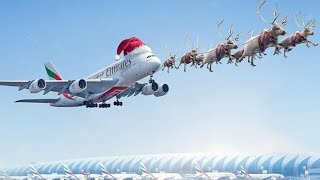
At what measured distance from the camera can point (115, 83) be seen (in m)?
75.1

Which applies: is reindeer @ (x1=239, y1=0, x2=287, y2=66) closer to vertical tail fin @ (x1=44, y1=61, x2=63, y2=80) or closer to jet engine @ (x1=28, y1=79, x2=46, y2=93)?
jet engine @ (x1=28, y1=79, x2=46, y2=93)

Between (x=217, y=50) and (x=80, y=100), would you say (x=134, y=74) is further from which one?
(x=217, y=50)

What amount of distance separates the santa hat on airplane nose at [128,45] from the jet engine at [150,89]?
19.4 ft

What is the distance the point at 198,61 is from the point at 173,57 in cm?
531

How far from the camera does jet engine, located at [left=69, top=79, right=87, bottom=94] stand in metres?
71.8

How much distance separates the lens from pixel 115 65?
77188 millimetres

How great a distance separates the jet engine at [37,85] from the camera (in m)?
68.8

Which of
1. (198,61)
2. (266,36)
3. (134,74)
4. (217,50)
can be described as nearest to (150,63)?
(134,74)

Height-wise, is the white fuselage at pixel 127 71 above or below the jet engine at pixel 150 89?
above

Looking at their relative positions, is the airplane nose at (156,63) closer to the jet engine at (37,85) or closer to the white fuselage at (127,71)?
the white fuselage at (127,71)

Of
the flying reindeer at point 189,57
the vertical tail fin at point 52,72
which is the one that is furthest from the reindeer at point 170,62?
the vertical tail fin at point 52,72

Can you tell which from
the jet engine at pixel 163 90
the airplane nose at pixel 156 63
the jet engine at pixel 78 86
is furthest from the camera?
the jet engine at pixel 163 90

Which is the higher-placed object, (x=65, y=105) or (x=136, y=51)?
(x=136, y=51)

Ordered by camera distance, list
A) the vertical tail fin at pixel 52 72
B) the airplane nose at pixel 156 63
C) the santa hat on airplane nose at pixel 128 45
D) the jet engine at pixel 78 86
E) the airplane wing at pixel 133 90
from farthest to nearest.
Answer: the vertical tail fin at pixel 52 72
the airplane wing at pixel 133 90
the santa hat on airplane nose at pixel 128 45
the jet engine at pixel 78 86
the airplane nose at pixel 156 63
